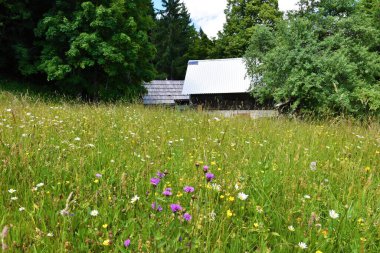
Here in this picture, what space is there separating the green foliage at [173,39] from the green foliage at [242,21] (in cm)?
800

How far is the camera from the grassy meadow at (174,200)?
5.69 feet

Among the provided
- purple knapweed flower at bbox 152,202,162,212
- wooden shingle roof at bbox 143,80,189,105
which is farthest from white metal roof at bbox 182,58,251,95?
purple knapweed flower at bbox 152,202,162,212

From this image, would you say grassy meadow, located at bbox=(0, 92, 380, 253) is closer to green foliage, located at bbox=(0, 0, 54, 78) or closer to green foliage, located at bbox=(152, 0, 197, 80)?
green foliage, located at bbox=(0, 0, 54, 78)

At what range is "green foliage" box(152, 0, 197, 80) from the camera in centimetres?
4884

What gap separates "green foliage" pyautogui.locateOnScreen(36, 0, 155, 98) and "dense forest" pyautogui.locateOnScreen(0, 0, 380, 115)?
0.06 meters

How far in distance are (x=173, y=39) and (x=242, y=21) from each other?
48.0 ft

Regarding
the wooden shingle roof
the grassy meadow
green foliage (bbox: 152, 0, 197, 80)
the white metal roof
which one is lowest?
the grassy meadow

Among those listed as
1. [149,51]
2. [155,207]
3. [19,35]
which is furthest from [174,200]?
[19,35]

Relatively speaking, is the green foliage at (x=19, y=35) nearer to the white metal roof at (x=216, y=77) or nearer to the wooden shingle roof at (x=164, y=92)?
the white metal roof at (x=216, y=77)

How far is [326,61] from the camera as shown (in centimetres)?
1370

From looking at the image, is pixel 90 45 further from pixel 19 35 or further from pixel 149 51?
pixel 19 35

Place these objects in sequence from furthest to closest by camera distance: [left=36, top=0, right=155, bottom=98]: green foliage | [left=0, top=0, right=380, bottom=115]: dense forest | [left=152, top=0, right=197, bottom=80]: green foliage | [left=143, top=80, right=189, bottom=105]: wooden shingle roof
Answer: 1. [left=152, top=0, right=197, bottom=80]: green foliage
2. [left=143, top=80, right=189, bottom=105]: wooden shingle roof
3. [left=36, top=0, right=155, bottom=98]: green foliage
4. [left=0, top=0, right=380, bottom=115]: dense forest

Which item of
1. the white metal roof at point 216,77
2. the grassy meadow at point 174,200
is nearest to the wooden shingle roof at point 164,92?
the white metal roof at point 216,77

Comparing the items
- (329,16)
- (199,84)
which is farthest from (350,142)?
(199,84)
